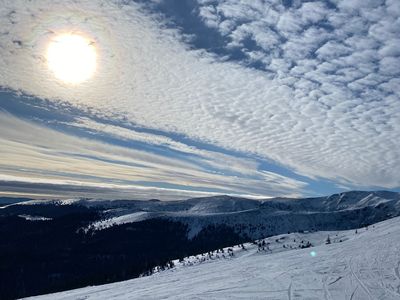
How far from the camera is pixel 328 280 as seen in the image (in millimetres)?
27250

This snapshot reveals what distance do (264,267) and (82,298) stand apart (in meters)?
16.5

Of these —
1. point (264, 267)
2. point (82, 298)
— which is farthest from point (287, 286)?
point (82, 298)

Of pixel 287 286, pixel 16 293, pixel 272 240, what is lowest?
pixel 16 293

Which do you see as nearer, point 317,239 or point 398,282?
point 398,282

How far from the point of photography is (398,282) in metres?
25.8

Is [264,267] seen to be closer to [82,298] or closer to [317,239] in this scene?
[82,298]

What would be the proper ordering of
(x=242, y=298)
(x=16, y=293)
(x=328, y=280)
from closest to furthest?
(x=242, y=298), (x=328, y=280), (x=16, y=293)

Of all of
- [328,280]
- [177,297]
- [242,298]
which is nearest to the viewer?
[242,298]

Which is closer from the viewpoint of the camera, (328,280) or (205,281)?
(328,280)

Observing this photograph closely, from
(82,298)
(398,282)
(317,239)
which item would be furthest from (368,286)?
(317,239)

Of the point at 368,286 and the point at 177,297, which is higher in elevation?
the point at 368,286

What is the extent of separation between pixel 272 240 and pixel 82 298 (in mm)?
79012

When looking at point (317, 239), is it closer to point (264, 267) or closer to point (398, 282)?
point (264, 267)

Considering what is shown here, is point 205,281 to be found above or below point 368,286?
below
